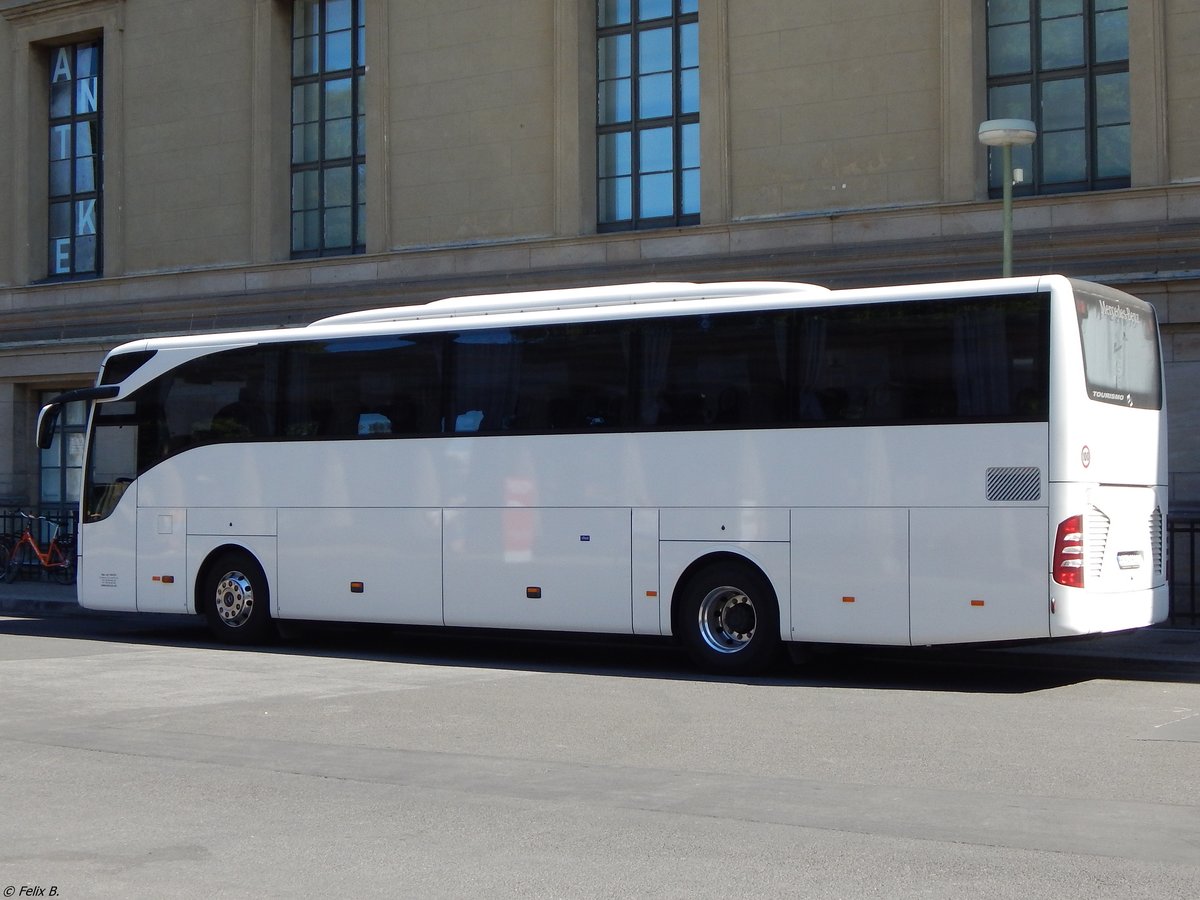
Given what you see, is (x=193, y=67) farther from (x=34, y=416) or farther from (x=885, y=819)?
(x=885, y=819)

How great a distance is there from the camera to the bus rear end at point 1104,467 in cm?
1258

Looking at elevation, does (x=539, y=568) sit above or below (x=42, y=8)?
below

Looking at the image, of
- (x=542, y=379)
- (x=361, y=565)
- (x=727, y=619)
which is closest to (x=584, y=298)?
(x=542, y=379)

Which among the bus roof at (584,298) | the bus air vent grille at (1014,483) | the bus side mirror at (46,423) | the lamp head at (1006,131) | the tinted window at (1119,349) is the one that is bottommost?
the bus air vent grille at (1014,483)

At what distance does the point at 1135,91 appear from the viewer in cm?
2014

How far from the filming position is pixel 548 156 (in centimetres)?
2444

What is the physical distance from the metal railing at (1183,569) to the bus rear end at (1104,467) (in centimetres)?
353

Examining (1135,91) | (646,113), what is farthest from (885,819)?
(646,113)

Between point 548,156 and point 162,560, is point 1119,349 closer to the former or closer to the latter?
point 162,560

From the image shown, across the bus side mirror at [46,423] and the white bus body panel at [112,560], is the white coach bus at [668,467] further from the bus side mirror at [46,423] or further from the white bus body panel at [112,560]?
the bus side mirror at [46,423]

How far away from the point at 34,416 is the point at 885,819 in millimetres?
25734

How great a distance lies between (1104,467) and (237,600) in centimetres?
930

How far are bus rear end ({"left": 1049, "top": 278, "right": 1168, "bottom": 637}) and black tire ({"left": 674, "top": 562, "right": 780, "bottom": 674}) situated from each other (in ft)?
8.42

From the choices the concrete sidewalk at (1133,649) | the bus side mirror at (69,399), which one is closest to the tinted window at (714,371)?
the concrete sidewalk at (1133,649)
